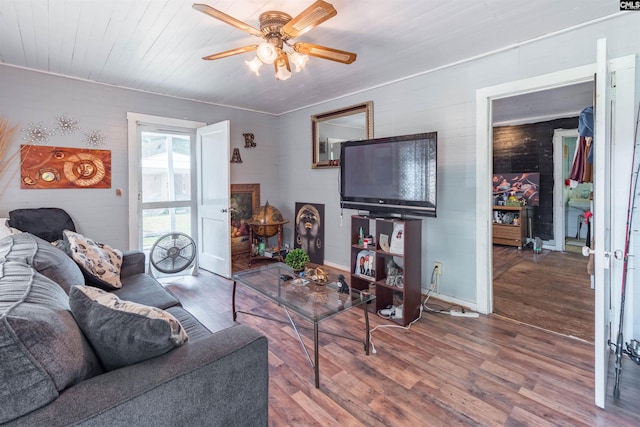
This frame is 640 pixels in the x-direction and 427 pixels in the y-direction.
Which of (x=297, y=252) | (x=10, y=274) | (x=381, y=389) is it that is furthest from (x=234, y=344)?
(x=297, y=252)

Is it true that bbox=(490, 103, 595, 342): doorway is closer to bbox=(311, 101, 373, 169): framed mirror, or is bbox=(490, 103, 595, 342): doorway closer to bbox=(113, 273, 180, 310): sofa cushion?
bbox=(311, 101, 373, 169): framed mirror

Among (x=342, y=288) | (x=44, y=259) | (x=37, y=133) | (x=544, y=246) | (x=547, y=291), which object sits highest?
(x=37, y=133)

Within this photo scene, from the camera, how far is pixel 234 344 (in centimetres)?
114

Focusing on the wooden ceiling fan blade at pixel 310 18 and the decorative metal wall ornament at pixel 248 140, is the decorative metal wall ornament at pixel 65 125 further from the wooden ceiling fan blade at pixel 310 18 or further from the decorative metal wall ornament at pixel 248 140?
the wooden ceiling fan blade at pixel 310 18

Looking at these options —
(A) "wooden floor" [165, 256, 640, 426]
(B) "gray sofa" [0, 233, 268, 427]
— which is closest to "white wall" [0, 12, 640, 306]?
(A) "wooden floor" [165, 256, 640, 426]

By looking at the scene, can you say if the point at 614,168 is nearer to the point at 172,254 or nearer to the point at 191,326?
the point at 191,326

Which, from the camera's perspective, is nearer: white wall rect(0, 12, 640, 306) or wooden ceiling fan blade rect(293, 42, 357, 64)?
wooden ceiling fan blade rect(293, 42, 357, 64)

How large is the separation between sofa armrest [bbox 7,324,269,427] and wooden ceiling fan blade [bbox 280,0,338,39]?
156 centimetres

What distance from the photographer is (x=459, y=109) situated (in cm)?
292

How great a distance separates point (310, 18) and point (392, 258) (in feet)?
6.61

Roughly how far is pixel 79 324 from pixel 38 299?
169mm

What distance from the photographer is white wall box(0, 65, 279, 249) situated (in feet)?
9.68

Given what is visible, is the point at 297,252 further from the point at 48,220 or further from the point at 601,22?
the point at 601,22

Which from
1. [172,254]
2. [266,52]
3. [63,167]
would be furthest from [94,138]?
[266,52]
